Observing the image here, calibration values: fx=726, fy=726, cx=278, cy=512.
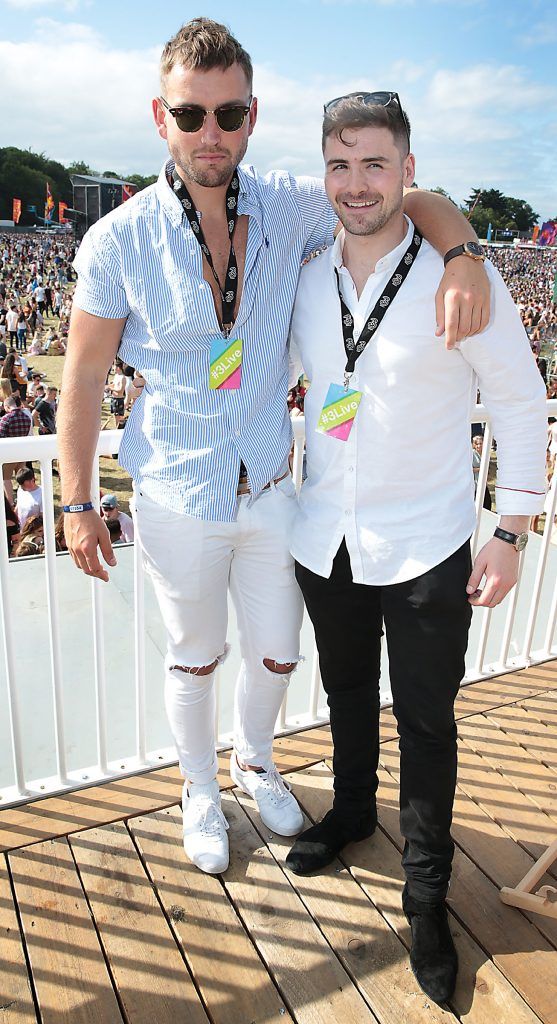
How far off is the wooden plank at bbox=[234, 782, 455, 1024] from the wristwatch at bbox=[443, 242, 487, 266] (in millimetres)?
1743

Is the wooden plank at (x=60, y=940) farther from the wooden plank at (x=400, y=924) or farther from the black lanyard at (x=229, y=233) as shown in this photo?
the black lanyard at (x=229, y=233)

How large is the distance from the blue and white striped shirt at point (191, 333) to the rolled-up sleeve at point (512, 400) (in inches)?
21.0

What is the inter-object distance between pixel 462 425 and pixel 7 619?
58.5 inches

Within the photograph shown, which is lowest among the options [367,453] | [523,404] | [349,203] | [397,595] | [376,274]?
[397,595]

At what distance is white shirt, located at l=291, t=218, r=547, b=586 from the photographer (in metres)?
1.67

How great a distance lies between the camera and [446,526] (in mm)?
1768

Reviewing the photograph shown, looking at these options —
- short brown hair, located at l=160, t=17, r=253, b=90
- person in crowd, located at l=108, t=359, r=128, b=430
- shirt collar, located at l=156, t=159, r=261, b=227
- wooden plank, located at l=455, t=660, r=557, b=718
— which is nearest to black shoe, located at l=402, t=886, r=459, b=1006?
wooden plank, located at l=455, t=660, r=557, b=718

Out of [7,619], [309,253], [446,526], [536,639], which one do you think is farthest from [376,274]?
[536,639]

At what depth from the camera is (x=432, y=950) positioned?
73.2 inches

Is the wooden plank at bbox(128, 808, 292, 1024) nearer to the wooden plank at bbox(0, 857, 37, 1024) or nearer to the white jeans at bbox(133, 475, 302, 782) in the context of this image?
the white jeans at bbox(133, 475, 302, 782)

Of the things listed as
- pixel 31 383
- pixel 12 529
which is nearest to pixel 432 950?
pixel 12 529

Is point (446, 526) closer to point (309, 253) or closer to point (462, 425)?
point (462, 425)

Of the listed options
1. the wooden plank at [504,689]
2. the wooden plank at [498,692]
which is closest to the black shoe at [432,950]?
the wooden plank at [498,692]

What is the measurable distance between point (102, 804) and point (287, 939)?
769mm
